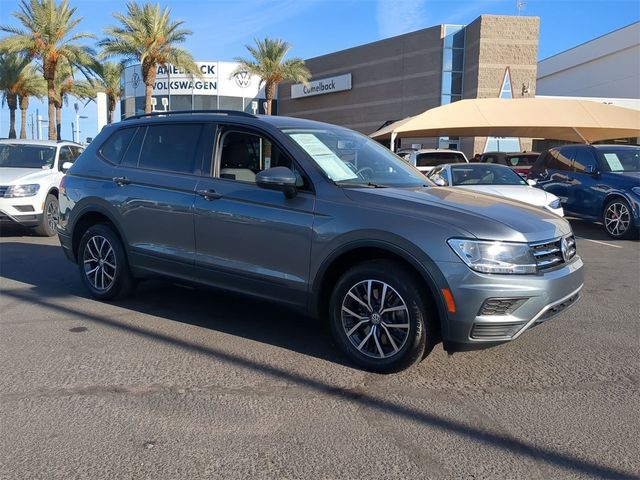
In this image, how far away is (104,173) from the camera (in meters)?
5.56

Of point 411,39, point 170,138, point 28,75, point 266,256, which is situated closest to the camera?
point 266,256

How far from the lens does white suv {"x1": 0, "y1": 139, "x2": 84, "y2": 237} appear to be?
9.23m

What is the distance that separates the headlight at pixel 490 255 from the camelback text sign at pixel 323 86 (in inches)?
1584

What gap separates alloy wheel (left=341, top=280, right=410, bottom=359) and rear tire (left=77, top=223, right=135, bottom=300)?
254cm

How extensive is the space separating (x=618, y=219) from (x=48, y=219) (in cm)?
1030

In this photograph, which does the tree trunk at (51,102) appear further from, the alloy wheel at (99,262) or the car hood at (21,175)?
the alloy wheel at (99,262)

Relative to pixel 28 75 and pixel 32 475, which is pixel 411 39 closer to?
pixel 28 75

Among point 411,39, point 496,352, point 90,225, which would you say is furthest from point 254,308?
point 411,39

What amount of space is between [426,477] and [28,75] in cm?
3590

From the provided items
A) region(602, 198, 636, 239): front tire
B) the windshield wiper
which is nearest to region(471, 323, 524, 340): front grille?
the windshield wiper

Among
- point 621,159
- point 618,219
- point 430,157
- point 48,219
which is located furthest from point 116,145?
point 430,157

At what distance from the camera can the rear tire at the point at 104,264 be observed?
17.8 ft

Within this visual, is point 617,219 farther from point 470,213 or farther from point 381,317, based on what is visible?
point 381,317

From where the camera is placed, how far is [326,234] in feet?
13.0
